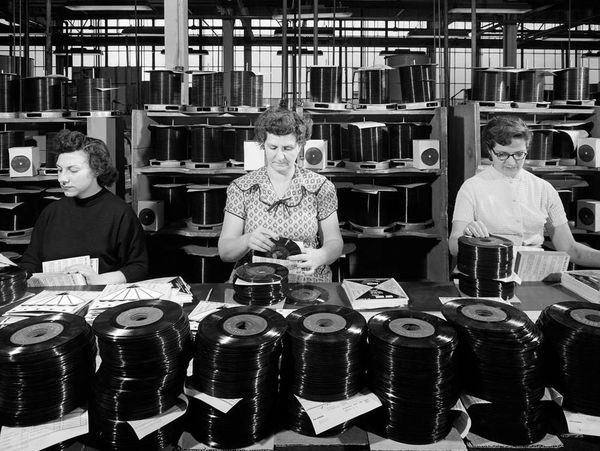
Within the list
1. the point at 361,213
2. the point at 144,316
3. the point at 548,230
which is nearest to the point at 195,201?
the point at 361,213

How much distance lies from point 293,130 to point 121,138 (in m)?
3.06

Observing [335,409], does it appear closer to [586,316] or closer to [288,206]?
[586,316]

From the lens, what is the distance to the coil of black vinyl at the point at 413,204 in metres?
4.93

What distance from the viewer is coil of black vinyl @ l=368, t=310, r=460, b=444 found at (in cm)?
127

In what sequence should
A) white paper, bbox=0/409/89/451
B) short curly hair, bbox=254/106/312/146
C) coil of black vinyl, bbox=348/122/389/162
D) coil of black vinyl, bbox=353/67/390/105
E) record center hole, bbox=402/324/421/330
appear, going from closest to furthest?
white paper, bbox=0/409/89/451
record center hole, bbox=402/324/421/330
short curly hair, bbox=254/106/312/146
coil of black vinyl, bbox=348/122/389/162
coil of black vinyl, bbox=353/67/390/105

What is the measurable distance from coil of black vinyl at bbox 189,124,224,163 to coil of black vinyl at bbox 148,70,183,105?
1.30ft

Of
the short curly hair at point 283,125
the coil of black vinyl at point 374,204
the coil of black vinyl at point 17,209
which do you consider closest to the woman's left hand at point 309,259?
the short curly hair at point 283,125

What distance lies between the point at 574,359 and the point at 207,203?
3894 mm

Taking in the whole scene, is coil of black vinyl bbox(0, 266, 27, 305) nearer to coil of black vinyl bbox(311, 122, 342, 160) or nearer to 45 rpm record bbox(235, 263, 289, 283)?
45 rpm record bbox(235, 263, 289, 283)

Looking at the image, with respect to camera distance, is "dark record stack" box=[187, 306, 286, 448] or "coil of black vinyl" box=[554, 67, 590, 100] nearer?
"dark record stack" box=[187, 306, 286, 448]

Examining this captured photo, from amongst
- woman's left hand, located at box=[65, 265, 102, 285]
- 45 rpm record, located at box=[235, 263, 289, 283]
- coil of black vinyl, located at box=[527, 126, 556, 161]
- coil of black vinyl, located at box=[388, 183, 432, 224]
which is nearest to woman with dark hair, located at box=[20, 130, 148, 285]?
woman's left hand, located at box=[65, 265, 102, 285]

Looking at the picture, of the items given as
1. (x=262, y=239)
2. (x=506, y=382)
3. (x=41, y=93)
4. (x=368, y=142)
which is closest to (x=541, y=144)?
(x=368, y=142)

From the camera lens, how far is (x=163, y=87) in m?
4.94

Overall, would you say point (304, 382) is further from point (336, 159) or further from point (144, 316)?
point (336, 159)
